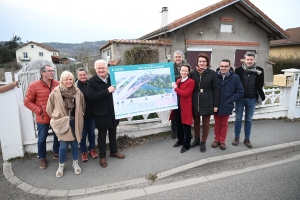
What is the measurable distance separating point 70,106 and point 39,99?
2.19 feet

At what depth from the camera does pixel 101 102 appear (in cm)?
347

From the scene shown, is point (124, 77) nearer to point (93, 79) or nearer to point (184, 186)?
point (93, 79)

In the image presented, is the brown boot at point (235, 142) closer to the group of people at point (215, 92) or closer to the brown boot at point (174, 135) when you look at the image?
the group of people at point (215, 92)

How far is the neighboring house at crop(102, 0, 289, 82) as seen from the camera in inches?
423

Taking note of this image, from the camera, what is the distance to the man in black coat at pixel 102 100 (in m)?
3.37

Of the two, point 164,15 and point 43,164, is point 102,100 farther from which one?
point 164,15

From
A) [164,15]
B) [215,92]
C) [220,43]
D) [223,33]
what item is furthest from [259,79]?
[164,15]

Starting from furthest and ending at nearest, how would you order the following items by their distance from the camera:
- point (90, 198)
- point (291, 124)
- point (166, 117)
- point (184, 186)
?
1. point (291, 124)
2. point (166, 117)
3. point (184, 186)
4. point (90, 198)

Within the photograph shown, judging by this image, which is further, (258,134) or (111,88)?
(258,134)

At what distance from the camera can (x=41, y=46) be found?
5719cm

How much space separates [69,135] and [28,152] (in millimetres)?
1502

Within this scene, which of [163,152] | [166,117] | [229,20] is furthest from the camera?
[229,20]

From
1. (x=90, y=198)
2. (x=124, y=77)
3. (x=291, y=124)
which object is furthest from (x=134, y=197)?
(x=291, y=124)

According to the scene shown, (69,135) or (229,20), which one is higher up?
(229,20)
